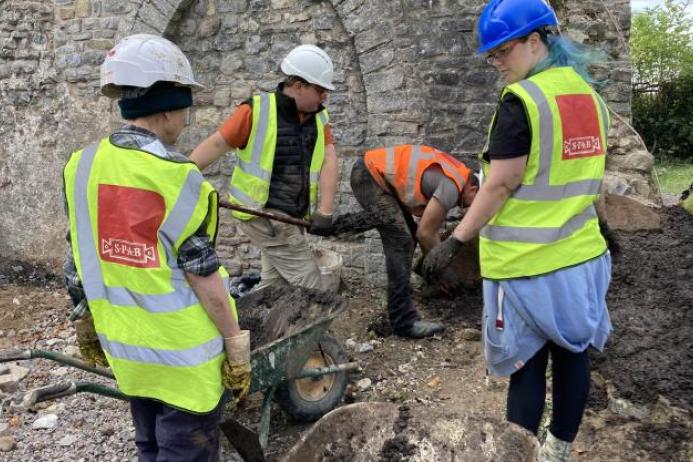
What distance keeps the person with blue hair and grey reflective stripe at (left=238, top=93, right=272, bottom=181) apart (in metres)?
1.90

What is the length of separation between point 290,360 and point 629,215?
415 centimetres

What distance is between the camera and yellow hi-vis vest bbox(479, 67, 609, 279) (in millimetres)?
2391

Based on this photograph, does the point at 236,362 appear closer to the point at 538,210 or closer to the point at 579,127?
the point at 538,210

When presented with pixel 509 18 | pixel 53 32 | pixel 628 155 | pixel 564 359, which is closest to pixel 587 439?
pixel 564 359

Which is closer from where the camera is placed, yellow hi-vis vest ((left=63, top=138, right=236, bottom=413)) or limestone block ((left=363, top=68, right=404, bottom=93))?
yellow hi-vis vest ((left=63, top=138, right=236, bottom=413))

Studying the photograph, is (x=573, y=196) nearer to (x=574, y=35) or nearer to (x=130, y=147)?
(x=130, y=147)

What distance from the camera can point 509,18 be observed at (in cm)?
A: 239

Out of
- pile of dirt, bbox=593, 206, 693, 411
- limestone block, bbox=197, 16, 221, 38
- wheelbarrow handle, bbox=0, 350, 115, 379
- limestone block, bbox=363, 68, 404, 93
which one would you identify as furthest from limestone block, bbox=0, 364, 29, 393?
pile of dirt, bbox=593, 206, 693, 411

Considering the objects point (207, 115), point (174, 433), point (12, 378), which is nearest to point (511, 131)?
point (174, 433)

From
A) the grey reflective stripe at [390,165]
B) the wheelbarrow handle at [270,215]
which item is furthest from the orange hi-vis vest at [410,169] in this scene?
the wheelbarrow handle at [270,215]

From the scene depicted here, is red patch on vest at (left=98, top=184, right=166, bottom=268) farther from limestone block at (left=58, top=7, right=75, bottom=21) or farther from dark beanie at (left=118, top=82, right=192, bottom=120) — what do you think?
limestone block at (left=58, top=7, right=75, bottom=21)

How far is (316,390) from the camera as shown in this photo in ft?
12.6

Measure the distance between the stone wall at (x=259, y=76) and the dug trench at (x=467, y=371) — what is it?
1039mm

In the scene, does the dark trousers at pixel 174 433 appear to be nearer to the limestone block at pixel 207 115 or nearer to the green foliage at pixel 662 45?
the limestone block at pixel 207 115
